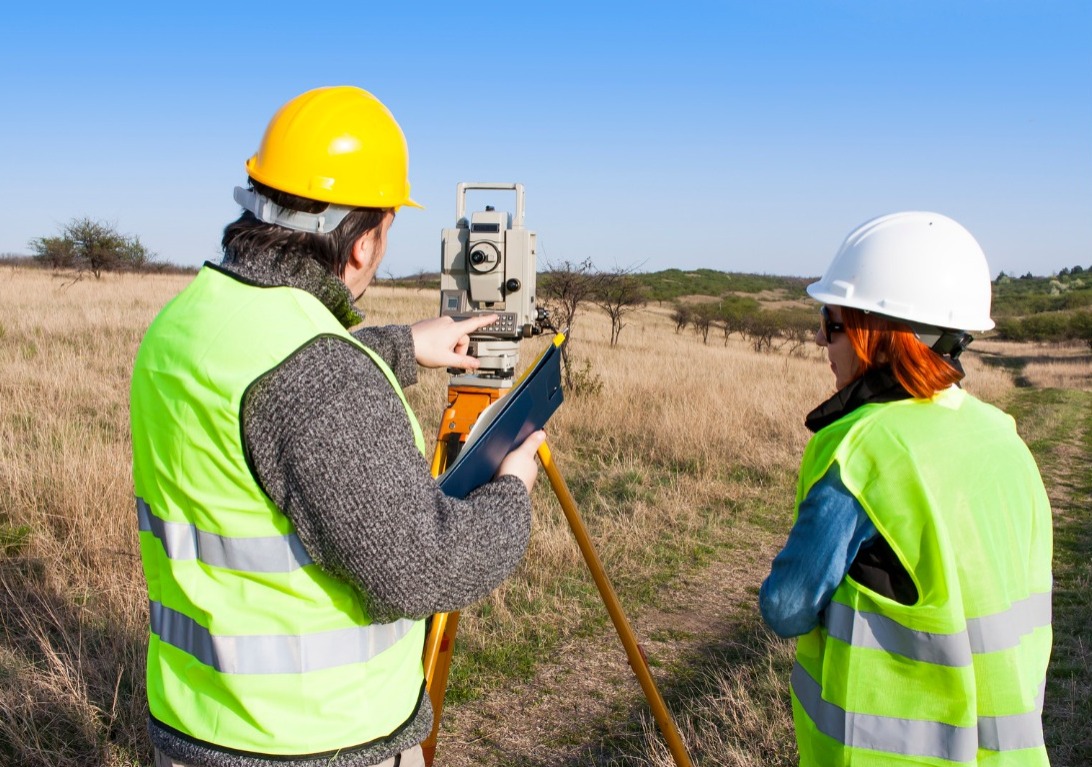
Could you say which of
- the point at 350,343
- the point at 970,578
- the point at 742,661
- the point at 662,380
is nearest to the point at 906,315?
the point at 970,578

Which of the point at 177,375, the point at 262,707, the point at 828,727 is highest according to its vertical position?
the point at 177,375

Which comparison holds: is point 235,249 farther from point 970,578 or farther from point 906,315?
point 970,578

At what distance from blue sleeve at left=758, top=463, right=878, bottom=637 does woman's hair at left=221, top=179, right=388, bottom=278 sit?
1.00m

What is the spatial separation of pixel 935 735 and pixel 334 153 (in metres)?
1.55

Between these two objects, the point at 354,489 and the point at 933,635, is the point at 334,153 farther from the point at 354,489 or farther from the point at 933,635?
the point at 933,635

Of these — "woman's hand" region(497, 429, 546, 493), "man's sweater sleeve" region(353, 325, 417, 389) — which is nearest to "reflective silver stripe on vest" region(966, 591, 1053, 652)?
"woman's hand" region(497, 429, 546, 493)

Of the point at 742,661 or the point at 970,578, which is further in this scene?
the point at 742,661

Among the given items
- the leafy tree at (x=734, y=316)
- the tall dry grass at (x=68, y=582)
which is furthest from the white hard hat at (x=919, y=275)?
the leafy tree at (x=734, y=316)

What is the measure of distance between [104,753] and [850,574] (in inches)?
104

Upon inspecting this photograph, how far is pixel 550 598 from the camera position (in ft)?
13.9

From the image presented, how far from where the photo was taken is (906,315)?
63.1 inches

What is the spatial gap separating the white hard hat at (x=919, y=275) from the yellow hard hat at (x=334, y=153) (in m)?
0.97

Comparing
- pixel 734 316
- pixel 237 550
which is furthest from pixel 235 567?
pixel 734 316

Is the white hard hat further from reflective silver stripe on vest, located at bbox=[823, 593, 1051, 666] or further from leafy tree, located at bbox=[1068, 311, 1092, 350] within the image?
leafy tree, located at bbox=[1068, 311, 1092, 350]
